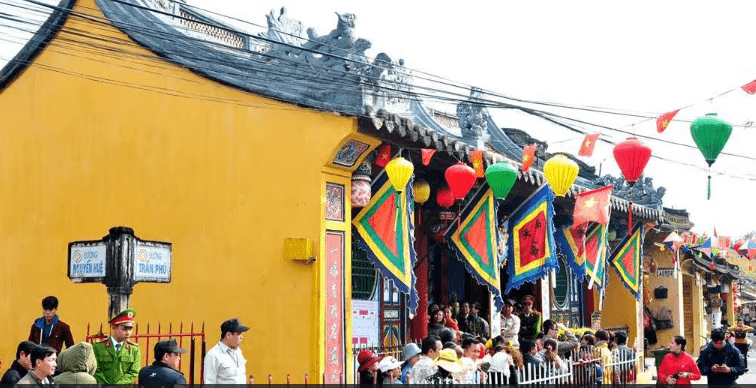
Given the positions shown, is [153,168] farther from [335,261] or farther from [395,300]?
[395,300]

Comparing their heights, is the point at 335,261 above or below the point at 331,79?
below

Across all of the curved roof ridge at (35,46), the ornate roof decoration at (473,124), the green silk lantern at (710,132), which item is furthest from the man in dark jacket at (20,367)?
the ornate roof decoration at (473,124)

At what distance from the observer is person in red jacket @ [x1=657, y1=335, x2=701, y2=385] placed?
11.0 metres

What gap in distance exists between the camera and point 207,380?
8.51 m

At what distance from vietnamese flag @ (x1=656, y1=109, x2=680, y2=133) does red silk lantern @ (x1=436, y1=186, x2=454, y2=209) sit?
3.80m

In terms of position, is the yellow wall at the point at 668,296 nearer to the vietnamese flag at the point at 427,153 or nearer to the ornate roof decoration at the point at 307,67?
the ornate roof decoration at the point at 307,67

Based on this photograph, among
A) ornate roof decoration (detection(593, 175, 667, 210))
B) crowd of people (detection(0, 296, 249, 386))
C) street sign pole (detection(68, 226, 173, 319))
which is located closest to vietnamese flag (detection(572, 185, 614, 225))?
ornate roof decoration (detection(593, 175, 667, 210))

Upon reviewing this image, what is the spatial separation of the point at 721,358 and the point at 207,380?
6.87 meters

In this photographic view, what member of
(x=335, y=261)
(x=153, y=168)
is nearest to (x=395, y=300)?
(x=335, y=261)

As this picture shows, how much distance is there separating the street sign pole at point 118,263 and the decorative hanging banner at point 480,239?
213 inches

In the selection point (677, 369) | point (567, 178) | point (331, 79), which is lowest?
point (677, 369)

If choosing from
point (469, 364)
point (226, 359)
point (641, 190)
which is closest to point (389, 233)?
point (469, 364)

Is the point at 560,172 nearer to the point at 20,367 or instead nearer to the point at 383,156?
the point at 383,156

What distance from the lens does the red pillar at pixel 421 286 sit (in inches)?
603
